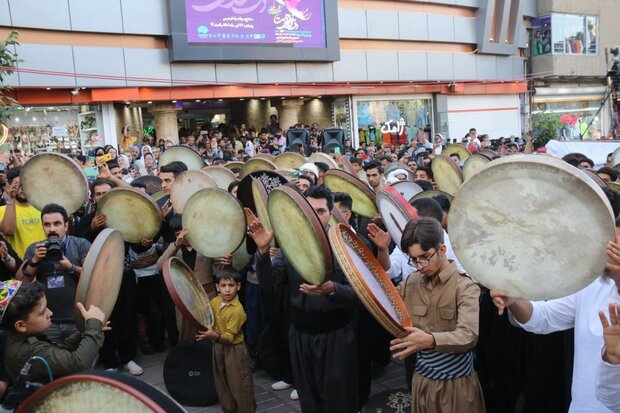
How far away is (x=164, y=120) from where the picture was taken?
69.8 feet

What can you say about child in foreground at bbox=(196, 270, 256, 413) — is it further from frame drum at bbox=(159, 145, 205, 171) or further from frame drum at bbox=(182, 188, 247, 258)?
frame drum at bbox=(159, 145, 205, 171)

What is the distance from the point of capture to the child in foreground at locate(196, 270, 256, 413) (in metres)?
4.58

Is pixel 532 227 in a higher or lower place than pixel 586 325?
higher

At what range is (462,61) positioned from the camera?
28.0 meters

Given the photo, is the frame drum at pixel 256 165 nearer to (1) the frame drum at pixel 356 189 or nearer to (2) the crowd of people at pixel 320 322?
(2) the crowd of people at pixel 320 322

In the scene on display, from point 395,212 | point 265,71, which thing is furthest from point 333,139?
point 395,212

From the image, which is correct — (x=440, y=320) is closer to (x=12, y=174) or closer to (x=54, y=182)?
(x=54, y=182)

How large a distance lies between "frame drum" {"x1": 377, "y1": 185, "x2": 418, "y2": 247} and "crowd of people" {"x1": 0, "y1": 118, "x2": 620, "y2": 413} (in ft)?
0.41

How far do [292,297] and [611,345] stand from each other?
228cm

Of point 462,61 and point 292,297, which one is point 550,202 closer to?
point 292,297

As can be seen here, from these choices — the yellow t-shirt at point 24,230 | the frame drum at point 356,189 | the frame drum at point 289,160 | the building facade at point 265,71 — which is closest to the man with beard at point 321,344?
the frame drum at point 356,189

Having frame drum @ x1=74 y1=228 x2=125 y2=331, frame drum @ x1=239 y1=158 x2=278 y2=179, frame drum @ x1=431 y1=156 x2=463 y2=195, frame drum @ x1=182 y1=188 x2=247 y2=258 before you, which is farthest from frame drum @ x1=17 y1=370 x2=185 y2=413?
frame drum @ x1=431 y1=156 x2=463 y2=195

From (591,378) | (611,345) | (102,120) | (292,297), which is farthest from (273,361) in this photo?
(102,120)

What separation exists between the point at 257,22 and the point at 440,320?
64.1ft
